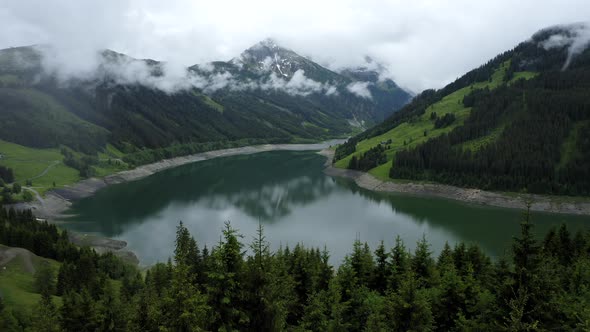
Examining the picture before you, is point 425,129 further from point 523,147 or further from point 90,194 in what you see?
point 90,194

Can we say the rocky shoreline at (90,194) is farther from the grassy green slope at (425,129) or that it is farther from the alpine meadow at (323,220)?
the grassy green slope at (425,129)

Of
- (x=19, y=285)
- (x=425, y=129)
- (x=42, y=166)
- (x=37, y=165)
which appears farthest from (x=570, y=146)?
(x=37, y=165)

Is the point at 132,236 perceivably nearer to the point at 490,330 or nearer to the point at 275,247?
the point at 275,247

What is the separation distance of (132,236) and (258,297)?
62.1 m

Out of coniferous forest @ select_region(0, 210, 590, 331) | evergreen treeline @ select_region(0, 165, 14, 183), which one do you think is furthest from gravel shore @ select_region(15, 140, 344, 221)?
coniferous forest @ select_region(0, 210, 590, 331)

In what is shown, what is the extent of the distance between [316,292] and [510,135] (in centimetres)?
10220

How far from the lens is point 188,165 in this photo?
17012 centimetres

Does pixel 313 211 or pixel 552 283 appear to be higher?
pixel 552 283

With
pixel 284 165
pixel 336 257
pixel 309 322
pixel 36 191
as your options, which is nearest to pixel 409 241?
pixel 336 257

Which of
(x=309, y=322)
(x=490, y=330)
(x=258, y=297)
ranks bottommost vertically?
(x=309, y=322)

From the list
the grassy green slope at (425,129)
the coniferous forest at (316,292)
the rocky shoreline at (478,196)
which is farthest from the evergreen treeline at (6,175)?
the grassy green slope at (425,129)

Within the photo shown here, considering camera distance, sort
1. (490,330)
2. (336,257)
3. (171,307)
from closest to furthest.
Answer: (171,307), (490,330), (336,257)

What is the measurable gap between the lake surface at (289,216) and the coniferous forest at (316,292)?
1875 centimetres

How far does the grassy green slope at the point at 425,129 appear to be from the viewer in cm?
12923
